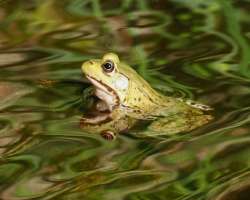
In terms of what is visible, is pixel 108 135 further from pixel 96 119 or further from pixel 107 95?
pixel 107 95

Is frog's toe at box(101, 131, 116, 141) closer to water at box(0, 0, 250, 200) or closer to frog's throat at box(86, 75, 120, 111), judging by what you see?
water at box(0, 0, 250, 200)

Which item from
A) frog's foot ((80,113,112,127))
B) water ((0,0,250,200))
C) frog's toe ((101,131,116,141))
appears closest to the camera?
water ((0,0,250,200))

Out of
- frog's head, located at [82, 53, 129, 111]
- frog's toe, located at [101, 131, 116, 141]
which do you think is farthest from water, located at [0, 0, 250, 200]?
frog's head, located at [82, 53, 129, 111]

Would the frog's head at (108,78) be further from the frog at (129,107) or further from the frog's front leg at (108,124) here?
the frog's front leg at (108,124)

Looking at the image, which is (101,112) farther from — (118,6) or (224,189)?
(118,6)

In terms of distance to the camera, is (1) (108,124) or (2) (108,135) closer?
(2) (108,135)

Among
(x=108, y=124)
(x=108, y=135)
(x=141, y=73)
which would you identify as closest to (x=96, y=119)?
(x=108, y=124)
